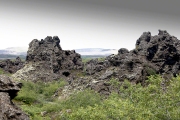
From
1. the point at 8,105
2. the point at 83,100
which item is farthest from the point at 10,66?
the point at 8,105

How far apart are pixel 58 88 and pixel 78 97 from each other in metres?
29.5

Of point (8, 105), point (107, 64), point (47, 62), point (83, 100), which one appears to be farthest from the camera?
point (47, 62)

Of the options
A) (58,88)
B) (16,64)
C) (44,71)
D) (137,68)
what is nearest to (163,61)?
(137,68)

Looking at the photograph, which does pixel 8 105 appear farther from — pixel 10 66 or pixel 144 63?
pixel 10 66

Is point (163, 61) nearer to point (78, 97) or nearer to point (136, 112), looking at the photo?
point (78, 97)

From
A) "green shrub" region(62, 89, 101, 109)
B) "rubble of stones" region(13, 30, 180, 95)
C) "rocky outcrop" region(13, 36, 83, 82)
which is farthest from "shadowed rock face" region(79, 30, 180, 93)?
"rocky outcrop" region(13, 36, 83, 82)

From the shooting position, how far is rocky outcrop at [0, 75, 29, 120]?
94.7ft

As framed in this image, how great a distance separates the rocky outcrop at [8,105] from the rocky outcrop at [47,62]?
298 ft

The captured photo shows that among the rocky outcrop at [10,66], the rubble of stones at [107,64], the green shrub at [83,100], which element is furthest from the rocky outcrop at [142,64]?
the rocky outcrop at [10,66]

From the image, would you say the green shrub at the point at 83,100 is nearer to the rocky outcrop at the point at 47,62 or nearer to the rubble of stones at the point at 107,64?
the rubble of stones at the point at 107,64

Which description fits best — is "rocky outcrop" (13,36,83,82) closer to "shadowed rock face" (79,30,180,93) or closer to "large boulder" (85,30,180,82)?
"shadowed rock face" (79,30,180,93)

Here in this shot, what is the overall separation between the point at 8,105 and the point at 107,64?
85.6 metres

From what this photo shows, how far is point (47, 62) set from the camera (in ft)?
445

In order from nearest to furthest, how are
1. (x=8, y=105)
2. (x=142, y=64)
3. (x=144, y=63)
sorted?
1. (x=8, y=105)
2. (x=142, y=64)
3. (x=144, y=63)
